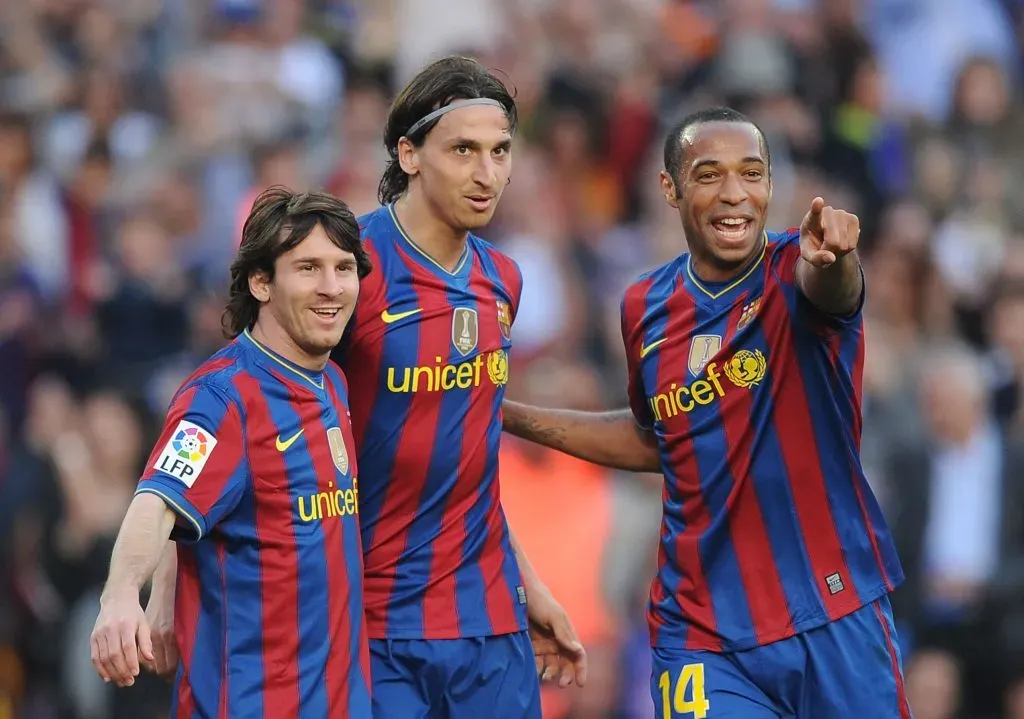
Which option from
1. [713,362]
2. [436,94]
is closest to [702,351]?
[713,362]

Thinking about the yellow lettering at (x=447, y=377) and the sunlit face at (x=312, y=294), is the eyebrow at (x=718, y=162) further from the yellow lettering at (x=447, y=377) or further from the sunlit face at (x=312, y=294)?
the sunlit face at (x=312, y=294)

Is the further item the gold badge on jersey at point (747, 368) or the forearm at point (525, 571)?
the forearm at point (525, 571)

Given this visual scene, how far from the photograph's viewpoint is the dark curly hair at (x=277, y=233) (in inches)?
223

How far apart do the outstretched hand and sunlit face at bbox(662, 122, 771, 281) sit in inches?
18.6

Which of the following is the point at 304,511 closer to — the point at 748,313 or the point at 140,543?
the point at 140,543

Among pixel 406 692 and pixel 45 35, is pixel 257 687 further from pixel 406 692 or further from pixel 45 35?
pixel 45 35

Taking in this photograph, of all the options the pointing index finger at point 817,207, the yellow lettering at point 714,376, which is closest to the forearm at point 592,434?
the yellow lettering at point 714,376

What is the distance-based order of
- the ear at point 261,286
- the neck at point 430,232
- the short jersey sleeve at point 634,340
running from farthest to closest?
the short jersey sleeve at point 634,340, the neck at point 430,232, the ear at point 261,286

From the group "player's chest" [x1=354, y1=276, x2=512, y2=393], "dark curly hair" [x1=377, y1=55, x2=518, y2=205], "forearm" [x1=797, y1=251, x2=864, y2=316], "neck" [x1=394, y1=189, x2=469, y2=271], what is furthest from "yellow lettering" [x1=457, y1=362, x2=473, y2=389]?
"forearm" [x1=797, y1=251, x2=864, y2=316]

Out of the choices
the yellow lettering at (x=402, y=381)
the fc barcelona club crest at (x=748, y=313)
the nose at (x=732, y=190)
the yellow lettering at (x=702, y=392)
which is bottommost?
the yellow lettering at (x=702, y=392)

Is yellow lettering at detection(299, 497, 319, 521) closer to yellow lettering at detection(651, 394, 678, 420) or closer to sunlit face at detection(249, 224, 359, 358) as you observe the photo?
sunlit face at detection(249, 224, 359, 358)

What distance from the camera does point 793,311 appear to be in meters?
5.88

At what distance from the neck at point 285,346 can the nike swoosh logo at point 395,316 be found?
316mm

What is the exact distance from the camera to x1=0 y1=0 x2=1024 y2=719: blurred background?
9.71 m
